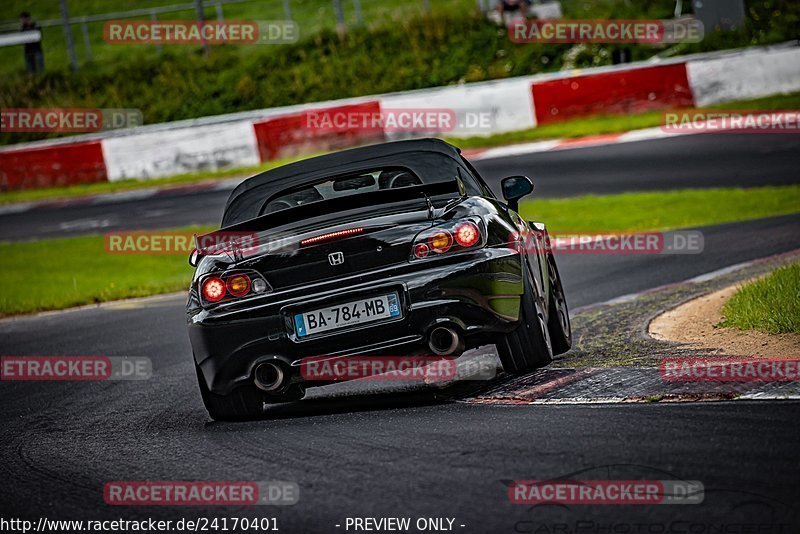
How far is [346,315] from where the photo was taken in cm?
621

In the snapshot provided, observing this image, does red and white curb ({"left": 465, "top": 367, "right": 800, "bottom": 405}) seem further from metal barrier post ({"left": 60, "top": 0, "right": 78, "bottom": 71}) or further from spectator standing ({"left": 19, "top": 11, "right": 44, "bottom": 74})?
spectator standing ({"left": 19, "top": 11, "right": 44, "bottom": 74})

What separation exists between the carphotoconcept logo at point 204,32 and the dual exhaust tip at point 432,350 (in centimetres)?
2575

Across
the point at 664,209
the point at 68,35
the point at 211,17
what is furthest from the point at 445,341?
the point at 211,17

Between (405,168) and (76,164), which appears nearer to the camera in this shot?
(405,168)

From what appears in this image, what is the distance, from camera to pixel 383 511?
14.6 feet

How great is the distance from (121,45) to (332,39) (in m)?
9.43

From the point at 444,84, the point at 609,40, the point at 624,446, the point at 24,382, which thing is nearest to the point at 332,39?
the point at 444,84

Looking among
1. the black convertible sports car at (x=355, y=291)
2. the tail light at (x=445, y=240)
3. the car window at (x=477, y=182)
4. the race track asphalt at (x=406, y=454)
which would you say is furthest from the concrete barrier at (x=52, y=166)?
the tail light at (x=445, y=240)

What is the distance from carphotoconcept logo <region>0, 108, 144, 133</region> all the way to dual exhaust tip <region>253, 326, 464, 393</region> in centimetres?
2695

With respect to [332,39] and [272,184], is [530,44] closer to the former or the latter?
[332,39]

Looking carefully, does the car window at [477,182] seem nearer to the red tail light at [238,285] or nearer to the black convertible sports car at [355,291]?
the black convertible sports car at [355,291]

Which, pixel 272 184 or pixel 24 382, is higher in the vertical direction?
pixel 272 184

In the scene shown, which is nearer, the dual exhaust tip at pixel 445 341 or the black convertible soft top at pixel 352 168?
the dual exhaust tip at pixel 445 341

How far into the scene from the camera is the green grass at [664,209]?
14.8 metres
